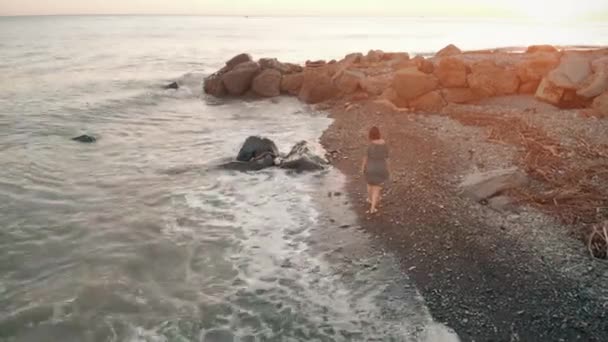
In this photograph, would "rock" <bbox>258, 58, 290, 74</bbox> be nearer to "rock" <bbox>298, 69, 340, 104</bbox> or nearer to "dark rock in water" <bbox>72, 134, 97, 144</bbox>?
"rock" <bbox>298, 69, 340, 104</bbox>

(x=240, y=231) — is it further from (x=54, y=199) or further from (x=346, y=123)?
(x=346, y=123)

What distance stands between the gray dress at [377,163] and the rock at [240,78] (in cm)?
2293

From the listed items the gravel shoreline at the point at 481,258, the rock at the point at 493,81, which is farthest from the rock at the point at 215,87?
the gravel shoreline at the point at 481,258

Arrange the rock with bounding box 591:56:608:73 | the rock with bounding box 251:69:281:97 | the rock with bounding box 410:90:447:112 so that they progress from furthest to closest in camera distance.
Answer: the rock with bounding box 251:69:281:97 → the rock with bounding box 410:90:447:112 → the rock with bounding box 591:56:608:73

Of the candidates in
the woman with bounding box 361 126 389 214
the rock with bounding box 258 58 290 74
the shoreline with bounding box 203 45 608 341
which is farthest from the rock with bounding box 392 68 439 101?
the woman with bounding box 361 126 389 214

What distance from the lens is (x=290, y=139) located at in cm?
2117

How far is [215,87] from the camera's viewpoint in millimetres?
35062

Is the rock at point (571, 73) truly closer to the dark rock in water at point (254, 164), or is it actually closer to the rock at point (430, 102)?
the rock at point (430, 102)

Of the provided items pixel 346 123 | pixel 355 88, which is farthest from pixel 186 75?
pixel 346 123

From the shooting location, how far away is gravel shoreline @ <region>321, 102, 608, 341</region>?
7745 mm

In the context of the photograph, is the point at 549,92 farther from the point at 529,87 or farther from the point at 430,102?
the point at 430,102

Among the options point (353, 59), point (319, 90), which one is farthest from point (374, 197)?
point (353, 59)

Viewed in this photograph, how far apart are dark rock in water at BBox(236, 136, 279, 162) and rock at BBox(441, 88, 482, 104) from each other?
10482 mm

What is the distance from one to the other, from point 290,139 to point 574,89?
12.4m
